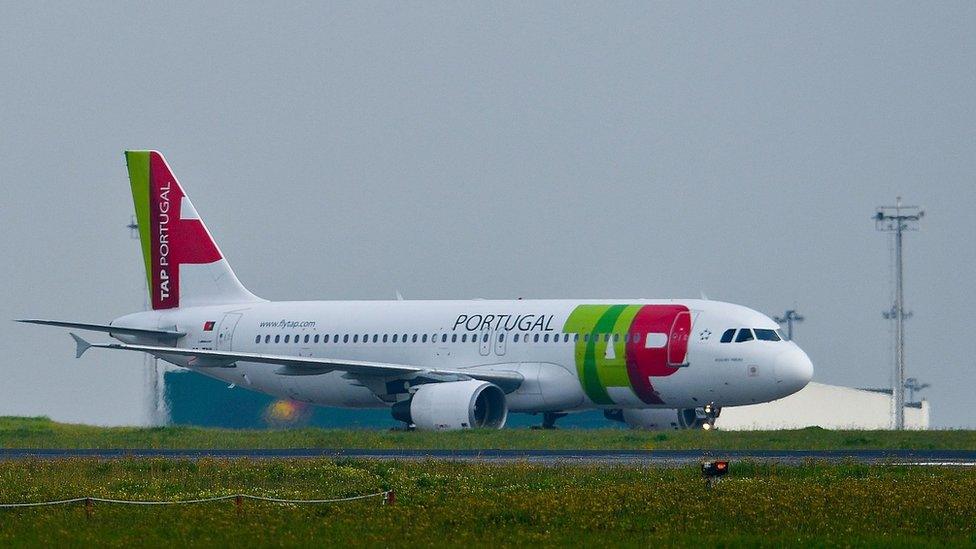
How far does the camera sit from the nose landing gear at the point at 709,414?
50.4 metres

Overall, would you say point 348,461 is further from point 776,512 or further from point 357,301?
point 357,301

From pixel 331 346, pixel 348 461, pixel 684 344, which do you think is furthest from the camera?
pixel 331 346

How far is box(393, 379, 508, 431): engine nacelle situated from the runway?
8.52m

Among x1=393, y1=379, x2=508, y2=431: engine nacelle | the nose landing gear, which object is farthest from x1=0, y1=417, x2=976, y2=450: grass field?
the nose landing gear

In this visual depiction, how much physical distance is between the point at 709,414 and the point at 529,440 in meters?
9.60

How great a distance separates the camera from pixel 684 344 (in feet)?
161

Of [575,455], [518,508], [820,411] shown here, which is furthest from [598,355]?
[820,411]

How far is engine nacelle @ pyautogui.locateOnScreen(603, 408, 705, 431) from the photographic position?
5381 centimetres

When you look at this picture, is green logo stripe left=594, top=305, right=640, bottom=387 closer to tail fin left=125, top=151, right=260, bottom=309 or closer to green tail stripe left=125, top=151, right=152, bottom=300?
tail fin left=125, top=151, right=260, bottom=309

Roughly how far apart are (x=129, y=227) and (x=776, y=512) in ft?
199

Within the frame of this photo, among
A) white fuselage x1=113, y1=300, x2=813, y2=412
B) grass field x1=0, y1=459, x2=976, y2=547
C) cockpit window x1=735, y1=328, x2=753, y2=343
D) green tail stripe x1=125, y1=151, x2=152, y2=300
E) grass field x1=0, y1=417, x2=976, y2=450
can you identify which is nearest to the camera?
grass field x1=0, y1=459, x2=976, y2=547

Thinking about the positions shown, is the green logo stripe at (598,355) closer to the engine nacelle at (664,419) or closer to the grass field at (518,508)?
the engine nacelle at (664,419)

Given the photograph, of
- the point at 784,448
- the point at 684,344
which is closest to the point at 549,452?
the point at 784,448

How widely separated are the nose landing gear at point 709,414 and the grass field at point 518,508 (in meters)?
18.3
